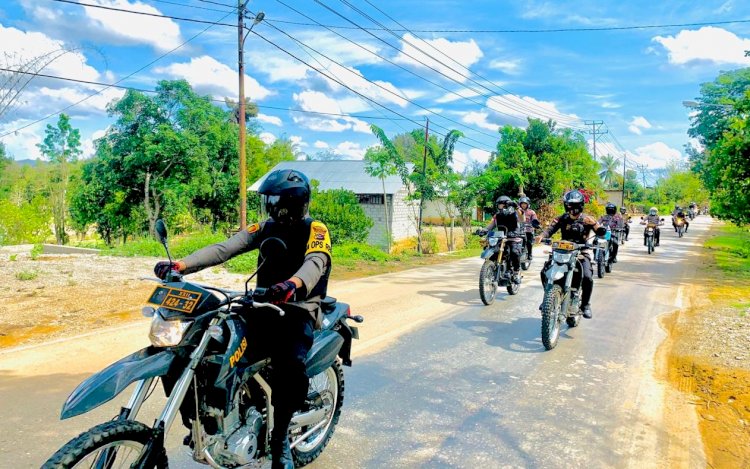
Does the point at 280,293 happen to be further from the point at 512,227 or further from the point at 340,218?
the point at 340,218

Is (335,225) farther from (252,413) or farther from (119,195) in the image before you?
(252,413)

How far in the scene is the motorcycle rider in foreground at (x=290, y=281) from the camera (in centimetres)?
292

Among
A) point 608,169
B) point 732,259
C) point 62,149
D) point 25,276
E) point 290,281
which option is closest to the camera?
point 290,281

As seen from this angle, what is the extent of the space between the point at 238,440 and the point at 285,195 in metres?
1.39

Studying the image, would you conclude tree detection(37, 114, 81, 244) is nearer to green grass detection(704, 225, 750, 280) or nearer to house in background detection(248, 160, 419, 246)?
house in background detection(248, 160, 419, 246)

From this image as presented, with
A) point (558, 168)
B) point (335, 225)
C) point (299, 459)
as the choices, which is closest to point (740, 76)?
point (558, 168)

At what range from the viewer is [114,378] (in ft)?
7.33

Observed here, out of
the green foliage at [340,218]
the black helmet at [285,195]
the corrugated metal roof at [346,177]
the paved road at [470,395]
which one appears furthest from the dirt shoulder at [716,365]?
the corrugated metal roof at [346,177]

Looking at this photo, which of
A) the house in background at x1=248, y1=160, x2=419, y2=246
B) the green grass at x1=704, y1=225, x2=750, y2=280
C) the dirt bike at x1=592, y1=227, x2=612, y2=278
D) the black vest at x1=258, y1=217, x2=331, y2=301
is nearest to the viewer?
the black vest at x1=258, y1=217, x2=331, y2=301

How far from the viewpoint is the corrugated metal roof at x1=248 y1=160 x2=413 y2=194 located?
2828 cm

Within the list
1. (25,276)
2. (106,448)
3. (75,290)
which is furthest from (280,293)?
(25,276)

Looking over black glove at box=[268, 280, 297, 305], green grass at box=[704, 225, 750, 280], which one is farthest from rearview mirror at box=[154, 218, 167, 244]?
green grass at box=[704, 225, 750, 280]

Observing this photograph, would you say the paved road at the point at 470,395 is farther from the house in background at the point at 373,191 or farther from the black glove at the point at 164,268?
the house in background at the point at 373,191

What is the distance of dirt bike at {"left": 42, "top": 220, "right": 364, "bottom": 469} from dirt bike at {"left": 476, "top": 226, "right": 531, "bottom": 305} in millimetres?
6092
